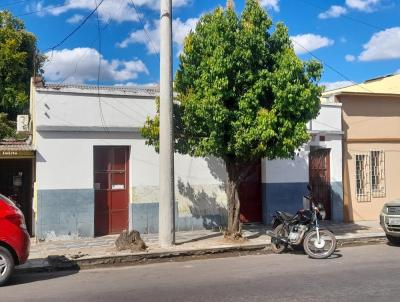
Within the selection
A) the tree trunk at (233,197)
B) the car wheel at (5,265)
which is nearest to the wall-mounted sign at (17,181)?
the tree trunk at (233,197)

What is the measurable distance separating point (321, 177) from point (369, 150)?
202cm

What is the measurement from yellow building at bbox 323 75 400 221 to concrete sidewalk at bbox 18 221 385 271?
235 centimetres

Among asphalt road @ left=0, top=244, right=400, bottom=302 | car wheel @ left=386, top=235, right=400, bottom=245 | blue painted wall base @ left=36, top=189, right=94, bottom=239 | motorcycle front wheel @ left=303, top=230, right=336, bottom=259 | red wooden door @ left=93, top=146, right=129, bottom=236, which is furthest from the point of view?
red wooden door @ left=93, top=146, right=129, bottom=236

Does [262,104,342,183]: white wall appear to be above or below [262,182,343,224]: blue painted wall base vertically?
above

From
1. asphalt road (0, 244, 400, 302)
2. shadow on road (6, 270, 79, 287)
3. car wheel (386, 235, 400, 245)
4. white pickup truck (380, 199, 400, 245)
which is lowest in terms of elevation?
shadow on road (6, 270, 79, 287)

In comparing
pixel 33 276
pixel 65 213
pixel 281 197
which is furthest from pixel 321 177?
pixel 33 276

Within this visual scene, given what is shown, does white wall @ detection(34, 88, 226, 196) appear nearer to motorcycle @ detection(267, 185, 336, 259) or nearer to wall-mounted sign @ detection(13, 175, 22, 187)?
wall-mounted sign @ detection(13, 175, 22, 187)

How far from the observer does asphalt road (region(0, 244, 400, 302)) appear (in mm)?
7469

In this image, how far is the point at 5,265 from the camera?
8414mm

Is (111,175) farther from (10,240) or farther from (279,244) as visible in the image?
(10,240)

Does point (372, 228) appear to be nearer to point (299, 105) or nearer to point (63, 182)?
point (299, 105)

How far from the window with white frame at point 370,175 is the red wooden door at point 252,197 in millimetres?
3603

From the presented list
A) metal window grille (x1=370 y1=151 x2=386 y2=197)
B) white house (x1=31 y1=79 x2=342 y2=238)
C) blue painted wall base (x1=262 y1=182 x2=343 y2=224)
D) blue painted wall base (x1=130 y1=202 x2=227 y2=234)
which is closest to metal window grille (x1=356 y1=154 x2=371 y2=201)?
metal window grille (x1=370 y1=151 x2=386 y2=197)

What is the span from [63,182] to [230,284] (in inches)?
259
